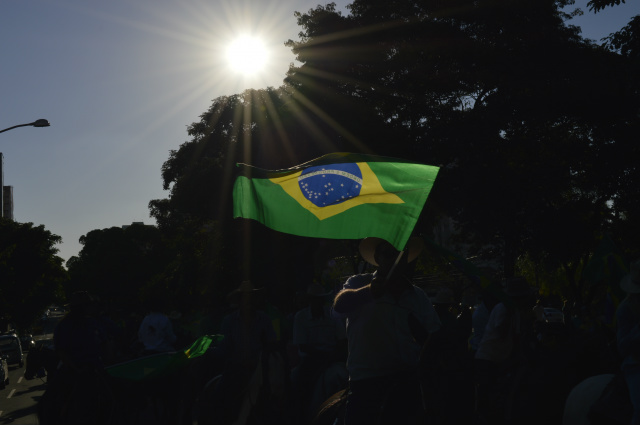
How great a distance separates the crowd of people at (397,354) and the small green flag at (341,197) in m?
0.25

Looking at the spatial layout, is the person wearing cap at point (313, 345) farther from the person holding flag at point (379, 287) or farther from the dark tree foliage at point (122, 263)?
the dark tree foliage at point (122, 263)

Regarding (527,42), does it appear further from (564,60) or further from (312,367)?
(312,367)

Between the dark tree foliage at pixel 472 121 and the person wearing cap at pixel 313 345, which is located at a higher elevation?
the dark tree foliage at pixel 472 121

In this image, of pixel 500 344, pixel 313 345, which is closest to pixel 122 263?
pixel 313 345

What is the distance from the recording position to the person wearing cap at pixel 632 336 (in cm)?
541

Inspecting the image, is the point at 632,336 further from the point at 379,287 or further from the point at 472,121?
the point at 472,121

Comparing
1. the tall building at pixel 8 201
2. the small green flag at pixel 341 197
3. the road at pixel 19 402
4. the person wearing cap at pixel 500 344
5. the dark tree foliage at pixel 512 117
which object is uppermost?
the tall building at pixel 8 201

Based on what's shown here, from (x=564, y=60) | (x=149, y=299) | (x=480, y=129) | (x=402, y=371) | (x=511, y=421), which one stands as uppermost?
(x=564, y=60)

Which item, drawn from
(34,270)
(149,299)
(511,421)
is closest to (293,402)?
(511,421)

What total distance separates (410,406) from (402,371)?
9.7 inches

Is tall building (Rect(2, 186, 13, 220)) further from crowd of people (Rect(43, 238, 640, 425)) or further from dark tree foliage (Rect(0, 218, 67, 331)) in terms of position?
crowd of people (Rect(43, 238, 640, 425))

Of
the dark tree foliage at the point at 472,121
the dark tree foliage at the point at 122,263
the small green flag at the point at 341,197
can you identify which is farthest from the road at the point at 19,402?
the dark tree foliage at the point at 122,263

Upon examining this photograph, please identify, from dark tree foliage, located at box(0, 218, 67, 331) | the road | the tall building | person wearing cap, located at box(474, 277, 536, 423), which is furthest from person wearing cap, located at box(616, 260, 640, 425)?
the tall building

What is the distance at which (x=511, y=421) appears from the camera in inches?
305
